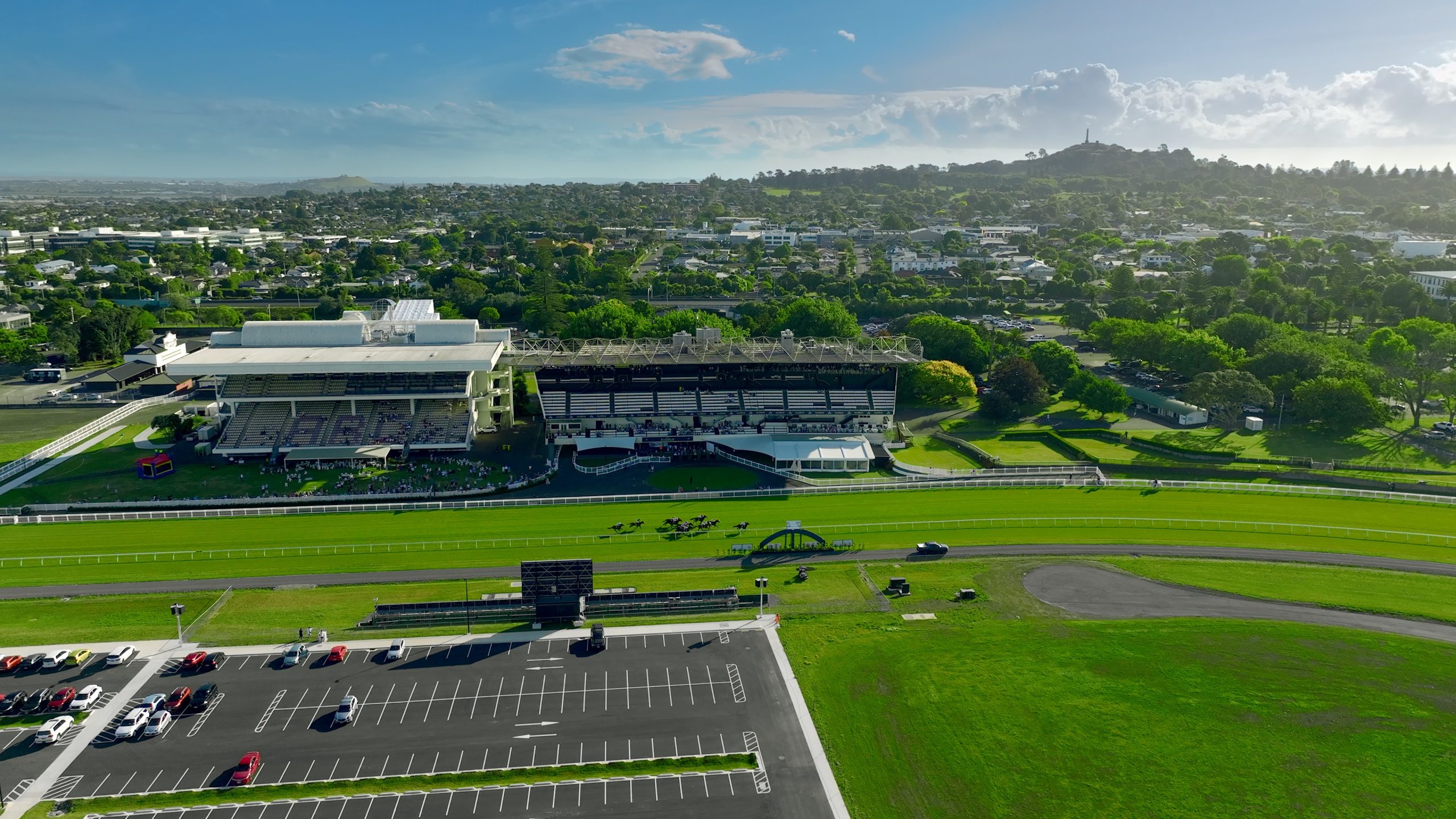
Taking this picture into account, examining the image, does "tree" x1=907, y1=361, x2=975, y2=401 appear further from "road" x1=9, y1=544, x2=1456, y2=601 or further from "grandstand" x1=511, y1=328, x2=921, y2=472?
"road" x1=9, y1=544, x2=1456, y2=601

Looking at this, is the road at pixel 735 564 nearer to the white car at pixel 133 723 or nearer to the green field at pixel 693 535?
the green field at pixel 693 535

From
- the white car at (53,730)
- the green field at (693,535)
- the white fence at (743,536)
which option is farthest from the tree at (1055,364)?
the white car at (53,730)

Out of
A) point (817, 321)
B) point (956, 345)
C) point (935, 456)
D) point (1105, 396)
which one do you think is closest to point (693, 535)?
point (935, 456)

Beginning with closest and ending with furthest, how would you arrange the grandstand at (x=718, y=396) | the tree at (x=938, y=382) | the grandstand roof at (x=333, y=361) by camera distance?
the grandstand roof at (x=333, y=361), the grandstand at (x=718, y=396), the tree at (x=938, y=382)

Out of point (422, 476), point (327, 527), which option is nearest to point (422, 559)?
point (327, 527)

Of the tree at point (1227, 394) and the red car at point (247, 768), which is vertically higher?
the tree at point (1227, 394)

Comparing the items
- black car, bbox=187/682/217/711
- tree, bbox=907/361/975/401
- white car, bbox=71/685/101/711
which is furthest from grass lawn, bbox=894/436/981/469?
white car, bbox=71/685/101/711
